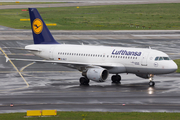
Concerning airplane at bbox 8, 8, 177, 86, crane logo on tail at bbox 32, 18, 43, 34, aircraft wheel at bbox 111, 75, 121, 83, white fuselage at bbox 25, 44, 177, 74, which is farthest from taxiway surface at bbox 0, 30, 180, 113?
crane logo on tail at bbox 32, 18, 43, 34

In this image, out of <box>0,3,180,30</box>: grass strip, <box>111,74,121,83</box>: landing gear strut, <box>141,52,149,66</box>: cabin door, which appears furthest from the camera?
<box>0,3,180,30</box>: grass strip

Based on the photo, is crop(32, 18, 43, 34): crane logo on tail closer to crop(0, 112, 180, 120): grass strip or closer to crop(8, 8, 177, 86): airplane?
crop(8, 8, 177, 86): airplane

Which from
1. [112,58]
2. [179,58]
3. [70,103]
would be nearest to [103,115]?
[70,103]

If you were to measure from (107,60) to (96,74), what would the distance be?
3479 mm

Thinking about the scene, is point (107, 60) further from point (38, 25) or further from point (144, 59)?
point (38, 25)

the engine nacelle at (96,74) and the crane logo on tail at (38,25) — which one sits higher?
the crane logo on tail at (38,25)

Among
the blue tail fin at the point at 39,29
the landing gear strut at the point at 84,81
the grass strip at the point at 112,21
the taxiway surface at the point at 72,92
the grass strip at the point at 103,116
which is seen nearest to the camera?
the grass strip at the point at 103,116

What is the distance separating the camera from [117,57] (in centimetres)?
4419

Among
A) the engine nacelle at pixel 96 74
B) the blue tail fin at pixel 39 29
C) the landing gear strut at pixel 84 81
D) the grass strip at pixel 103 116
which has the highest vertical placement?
the blue tail fin at pixel 39 29

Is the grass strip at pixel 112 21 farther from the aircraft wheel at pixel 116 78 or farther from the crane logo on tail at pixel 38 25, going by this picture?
the aircraft wheel at pixel 116 78

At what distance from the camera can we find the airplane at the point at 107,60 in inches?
1666

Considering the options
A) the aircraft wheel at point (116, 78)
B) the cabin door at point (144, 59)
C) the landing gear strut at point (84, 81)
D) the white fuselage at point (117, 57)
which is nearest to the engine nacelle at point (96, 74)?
the landing gear strut at point (84, 81)

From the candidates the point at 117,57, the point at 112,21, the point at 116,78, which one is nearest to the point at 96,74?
the point at 117,57

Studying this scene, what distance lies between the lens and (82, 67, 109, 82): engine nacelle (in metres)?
42.0
